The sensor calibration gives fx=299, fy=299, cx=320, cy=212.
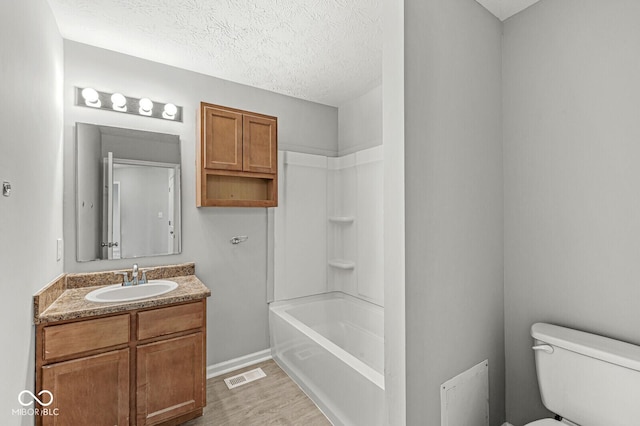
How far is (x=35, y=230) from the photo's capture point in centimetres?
154

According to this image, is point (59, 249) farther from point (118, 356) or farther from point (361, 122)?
point (361, 122)

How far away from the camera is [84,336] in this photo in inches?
64.7

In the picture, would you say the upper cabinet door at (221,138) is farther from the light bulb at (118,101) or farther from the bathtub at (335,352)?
the bathtub at (335,352)

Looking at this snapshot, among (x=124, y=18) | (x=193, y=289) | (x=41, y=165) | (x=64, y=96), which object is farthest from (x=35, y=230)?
(x=124, y=18)

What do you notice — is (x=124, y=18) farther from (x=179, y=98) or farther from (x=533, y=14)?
(x=533, y=14)

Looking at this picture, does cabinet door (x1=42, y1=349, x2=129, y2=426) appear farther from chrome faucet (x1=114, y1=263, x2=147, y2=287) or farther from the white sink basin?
chrome faucet (x1=114, y1=263, x2=147, y2=287)

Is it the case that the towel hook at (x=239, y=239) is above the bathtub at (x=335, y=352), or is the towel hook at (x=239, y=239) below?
above

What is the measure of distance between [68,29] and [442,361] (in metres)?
3.06

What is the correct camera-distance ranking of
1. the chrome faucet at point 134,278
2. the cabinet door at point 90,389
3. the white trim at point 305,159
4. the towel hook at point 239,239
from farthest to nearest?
the white trim at point 305,159 → the towel hook at point 239,239 → the chrome faucet at point 134,278 → the cabinet door at point 90,389

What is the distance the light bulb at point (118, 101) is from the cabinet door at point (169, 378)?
1.75 metres

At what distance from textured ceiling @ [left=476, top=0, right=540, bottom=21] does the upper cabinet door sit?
1.91 meters

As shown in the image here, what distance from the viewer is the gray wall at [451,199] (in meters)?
1.38

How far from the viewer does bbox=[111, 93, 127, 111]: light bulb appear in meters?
2.26

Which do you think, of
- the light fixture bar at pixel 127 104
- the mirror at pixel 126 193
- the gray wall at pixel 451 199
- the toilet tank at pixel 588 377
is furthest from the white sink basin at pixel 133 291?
the toilet tank at pixel 588 377
